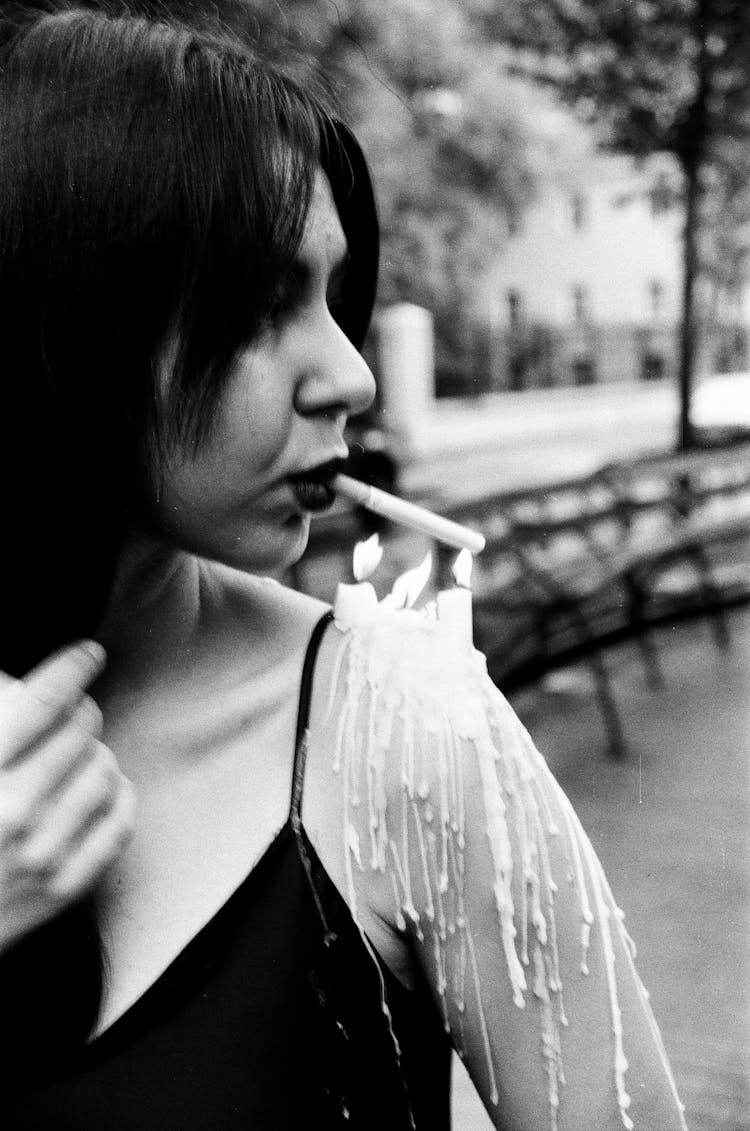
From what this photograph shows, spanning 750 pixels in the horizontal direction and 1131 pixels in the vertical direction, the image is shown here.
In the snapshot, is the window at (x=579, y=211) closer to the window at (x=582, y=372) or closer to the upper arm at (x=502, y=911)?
the window at (x=582, y=372)

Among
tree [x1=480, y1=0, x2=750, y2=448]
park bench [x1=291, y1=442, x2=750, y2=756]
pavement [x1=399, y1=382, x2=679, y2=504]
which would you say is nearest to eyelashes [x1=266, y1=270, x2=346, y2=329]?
park bench [x1=291, y1=442, x2=750, y2=756]

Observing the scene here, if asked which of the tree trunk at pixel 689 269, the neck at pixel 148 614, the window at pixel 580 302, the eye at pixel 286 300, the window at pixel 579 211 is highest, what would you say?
the eye at pixel 286 300

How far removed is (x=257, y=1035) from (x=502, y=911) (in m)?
0.20

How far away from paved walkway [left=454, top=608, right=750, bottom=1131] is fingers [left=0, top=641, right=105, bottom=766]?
3.52 feet

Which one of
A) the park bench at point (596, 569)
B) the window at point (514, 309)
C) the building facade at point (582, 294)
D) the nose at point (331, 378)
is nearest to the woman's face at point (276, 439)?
the nose at point (331, 378)

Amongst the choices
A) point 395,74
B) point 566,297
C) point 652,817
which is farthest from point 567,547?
→ point 566,297

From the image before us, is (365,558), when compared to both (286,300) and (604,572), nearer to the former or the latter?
(286,300)

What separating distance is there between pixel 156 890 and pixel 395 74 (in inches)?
333

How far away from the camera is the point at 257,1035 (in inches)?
33.4

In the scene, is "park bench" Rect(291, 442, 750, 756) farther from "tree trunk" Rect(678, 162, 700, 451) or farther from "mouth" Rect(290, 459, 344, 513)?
"mouth" Rect(290, 459, 344, 513)

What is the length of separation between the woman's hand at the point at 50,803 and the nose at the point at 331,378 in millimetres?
264

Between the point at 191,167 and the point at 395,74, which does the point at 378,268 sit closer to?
the point at 191,167

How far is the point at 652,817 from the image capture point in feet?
13.5

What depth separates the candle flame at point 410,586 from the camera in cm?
98
